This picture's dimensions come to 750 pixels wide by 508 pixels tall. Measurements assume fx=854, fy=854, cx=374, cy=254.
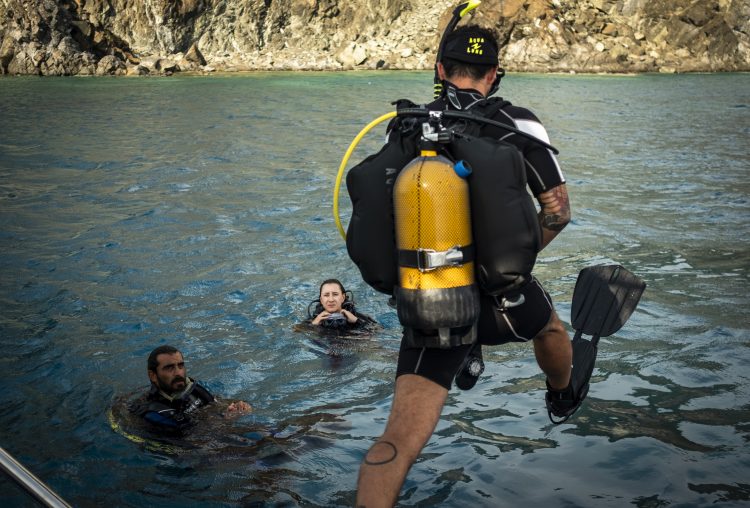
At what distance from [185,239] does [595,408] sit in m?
8.72

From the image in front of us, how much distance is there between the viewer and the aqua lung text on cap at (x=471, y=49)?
396 centimetres

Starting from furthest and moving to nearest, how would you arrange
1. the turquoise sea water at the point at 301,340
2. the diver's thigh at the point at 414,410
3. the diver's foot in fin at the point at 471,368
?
the turquoise sea water at the point at 301,340 → the diver's foot in fin at the point at 471,368 → the diver's thigh at the point at 414,410

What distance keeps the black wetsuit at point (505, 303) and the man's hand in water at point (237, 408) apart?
3.25m

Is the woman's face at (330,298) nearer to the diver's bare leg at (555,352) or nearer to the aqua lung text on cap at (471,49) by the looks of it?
the diver's bare leg at (555,352)

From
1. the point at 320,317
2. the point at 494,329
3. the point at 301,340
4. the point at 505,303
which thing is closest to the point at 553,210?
the point at 505,303

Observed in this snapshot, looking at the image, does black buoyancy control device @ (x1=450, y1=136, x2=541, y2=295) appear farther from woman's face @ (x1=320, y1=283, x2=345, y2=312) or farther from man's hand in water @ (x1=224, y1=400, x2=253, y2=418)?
woman's face @ (x1=320, y1=283, x2=345, y2=312)

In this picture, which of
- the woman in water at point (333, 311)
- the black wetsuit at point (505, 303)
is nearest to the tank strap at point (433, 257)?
the black wetsuit at point (505, 303)

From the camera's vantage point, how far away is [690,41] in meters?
69.2

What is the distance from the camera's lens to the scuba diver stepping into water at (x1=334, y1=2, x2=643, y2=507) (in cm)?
349

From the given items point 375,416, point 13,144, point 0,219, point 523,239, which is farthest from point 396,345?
point 13,144

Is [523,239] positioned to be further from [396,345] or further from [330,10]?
[330,10]

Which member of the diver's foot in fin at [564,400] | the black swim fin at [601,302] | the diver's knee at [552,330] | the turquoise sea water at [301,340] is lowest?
the turquoise sea water at [301,340]

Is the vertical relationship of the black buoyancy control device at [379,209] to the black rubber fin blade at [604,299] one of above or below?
above

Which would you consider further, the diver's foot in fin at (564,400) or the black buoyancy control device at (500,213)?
the diver's foot in fin at (564,400)
